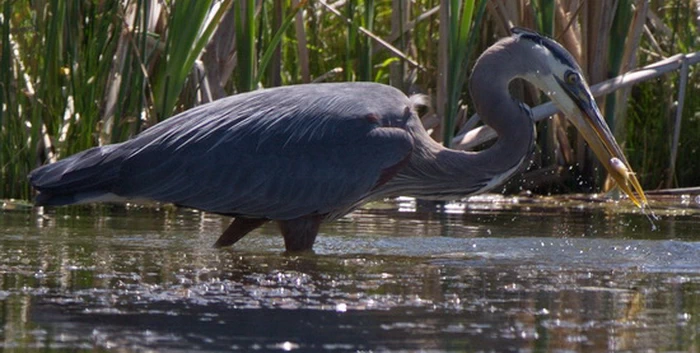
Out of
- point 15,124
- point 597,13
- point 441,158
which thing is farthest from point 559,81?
point 15,124

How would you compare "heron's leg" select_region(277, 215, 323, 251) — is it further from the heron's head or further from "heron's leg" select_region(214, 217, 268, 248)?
the heron's head

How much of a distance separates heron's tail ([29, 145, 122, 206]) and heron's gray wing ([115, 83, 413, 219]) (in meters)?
0.15

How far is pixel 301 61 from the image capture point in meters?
7.91

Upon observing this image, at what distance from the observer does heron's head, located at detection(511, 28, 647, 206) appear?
594cm

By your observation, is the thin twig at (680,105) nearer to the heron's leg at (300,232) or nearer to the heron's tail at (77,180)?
the heron's leg at (300,232)

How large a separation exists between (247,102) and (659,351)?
2.93 m

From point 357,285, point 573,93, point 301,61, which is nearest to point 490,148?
point 573,93

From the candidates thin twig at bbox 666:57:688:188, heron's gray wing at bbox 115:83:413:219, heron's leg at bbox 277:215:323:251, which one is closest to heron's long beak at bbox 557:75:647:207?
heron's gray wing at bbox 115:83:413:219

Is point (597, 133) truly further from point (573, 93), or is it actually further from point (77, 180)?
point (77, 180)

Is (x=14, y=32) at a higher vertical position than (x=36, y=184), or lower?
higher

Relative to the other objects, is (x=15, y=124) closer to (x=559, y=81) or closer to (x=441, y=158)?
→ (x=441, y=158)

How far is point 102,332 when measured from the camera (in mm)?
3418

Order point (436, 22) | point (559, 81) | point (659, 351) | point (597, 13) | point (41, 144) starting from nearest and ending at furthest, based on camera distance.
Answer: point (659, 351) → point (559, 81) → point (41, 144) → point (597, 13) → point (436, 22)

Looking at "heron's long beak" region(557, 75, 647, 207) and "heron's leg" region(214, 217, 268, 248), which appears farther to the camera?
"heron's long beak" region(557, 75, 647, 207)
